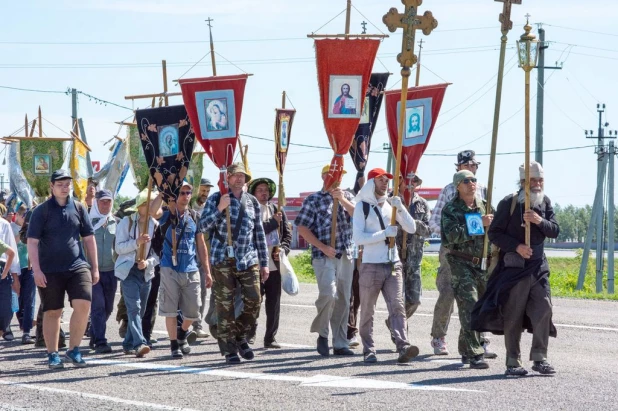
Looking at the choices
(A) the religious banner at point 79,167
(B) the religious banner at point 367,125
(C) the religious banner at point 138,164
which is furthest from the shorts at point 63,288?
(A) the religious banner at point 79,167

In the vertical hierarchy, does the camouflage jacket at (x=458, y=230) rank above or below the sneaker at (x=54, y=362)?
above

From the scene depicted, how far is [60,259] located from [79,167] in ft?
22.5

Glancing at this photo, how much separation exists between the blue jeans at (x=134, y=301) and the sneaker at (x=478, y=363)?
3.60 metres

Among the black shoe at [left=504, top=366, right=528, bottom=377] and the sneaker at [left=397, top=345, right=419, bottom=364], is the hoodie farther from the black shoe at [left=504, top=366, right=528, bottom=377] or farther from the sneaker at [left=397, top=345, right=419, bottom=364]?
the black shoe at [left=504, top=366, right=528, bottom=377]

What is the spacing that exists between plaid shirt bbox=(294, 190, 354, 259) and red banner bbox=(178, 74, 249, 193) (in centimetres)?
99

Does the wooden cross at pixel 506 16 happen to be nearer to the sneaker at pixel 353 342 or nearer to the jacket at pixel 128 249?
the sneaker at pixel 353 342

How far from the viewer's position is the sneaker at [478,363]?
10688 millimetres

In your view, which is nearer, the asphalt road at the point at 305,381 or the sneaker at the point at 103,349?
the asphalt road at the point at 305,381

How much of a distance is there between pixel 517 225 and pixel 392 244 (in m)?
1.43

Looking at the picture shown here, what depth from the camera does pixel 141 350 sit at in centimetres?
1205

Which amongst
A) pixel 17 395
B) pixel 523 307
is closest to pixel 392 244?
pixel 523 307

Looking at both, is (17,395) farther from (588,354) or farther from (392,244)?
(588,354)

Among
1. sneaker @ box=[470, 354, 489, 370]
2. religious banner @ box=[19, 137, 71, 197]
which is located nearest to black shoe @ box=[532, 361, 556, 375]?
sneaker @ box=[470, 354, 489, 370]

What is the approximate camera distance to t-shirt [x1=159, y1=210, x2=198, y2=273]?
1223 cm
